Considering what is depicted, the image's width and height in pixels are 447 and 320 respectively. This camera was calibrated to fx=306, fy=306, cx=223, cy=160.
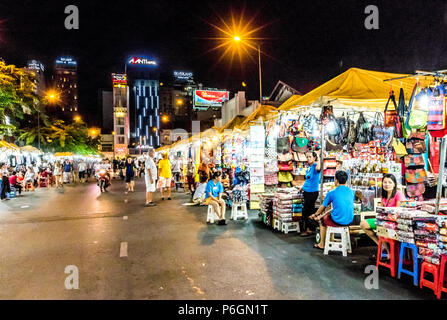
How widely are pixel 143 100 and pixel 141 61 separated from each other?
16.1 meters

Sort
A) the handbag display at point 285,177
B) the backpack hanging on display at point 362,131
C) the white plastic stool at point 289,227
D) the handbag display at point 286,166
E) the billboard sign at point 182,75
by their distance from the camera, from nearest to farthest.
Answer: the white plastic stool at point 289,227
the backpack hanging on display at point 362,131
the handbag display at point 286,166
the handbag display at point 285,177
the billboard sign at point 182,75

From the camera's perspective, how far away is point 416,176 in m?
6.25

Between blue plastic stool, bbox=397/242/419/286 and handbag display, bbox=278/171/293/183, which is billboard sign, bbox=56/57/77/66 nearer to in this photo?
handbag display, bbox=278/171/293/183

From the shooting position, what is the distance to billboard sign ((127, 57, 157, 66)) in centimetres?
11775

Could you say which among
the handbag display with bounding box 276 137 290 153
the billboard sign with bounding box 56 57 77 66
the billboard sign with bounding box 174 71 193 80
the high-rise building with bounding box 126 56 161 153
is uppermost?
the billboard sign with bounding box 56 57 77 66

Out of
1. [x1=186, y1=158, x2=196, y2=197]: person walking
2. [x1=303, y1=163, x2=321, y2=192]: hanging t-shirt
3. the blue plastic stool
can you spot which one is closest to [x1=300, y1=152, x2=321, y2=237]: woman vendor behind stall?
[x1=303, y1=163, x2=321, y2=192]: hanging t-shirt

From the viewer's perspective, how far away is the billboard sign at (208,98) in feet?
173

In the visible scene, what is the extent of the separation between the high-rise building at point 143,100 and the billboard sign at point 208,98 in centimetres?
6223

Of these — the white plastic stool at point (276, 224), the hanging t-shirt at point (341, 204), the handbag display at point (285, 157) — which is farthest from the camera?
the handbag display at point (285, 157)

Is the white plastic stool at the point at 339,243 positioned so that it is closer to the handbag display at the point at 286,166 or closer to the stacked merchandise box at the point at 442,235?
the stacked merchandise box at the point at 442,235

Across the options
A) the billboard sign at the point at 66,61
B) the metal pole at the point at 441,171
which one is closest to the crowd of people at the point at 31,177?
the metal pole at the point at 441,171

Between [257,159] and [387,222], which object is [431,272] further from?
[257,159]

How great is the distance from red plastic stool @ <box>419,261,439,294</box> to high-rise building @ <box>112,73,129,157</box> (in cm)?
9007
